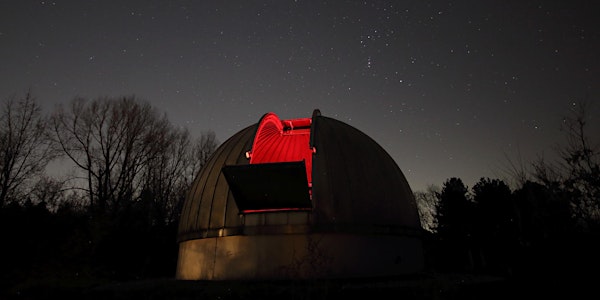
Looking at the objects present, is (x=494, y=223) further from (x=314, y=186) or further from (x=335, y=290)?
(x=335, y=290)

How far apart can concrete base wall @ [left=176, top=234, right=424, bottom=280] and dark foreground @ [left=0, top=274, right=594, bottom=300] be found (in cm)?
53

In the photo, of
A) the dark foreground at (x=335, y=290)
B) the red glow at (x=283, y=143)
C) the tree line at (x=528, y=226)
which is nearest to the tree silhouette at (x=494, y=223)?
the tree line at (x=528, y=226)

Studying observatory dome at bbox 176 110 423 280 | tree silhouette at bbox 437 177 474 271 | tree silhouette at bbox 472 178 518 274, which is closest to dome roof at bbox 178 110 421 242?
observatory dome at bbox 176 110 423 280

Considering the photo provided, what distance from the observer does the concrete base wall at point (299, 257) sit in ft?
38.2

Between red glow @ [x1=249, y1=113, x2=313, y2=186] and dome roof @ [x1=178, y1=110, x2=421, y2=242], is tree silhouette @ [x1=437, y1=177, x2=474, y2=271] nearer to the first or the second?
dome roof @ [x1=178, y1=110, x2=421, y2=242]

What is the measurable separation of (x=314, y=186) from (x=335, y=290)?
419cm

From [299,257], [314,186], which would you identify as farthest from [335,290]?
[314,186]

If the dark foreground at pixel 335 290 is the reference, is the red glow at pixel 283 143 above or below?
above

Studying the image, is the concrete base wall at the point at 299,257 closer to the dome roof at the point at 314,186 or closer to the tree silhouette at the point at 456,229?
the dome roof at the point at 314,186

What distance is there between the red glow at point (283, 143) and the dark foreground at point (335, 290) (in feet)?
21.2

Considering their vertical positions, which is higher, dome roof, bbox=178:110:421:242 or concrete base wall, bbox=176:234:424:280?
dome roof, bbox=178:110:421:242

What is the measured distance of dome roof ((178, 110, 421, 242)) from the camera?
11.3 meters

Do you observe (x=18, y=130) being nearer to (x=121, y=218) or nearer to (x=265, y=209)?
(x=121, y=218)

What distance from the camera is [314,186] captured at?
40.7 feet
